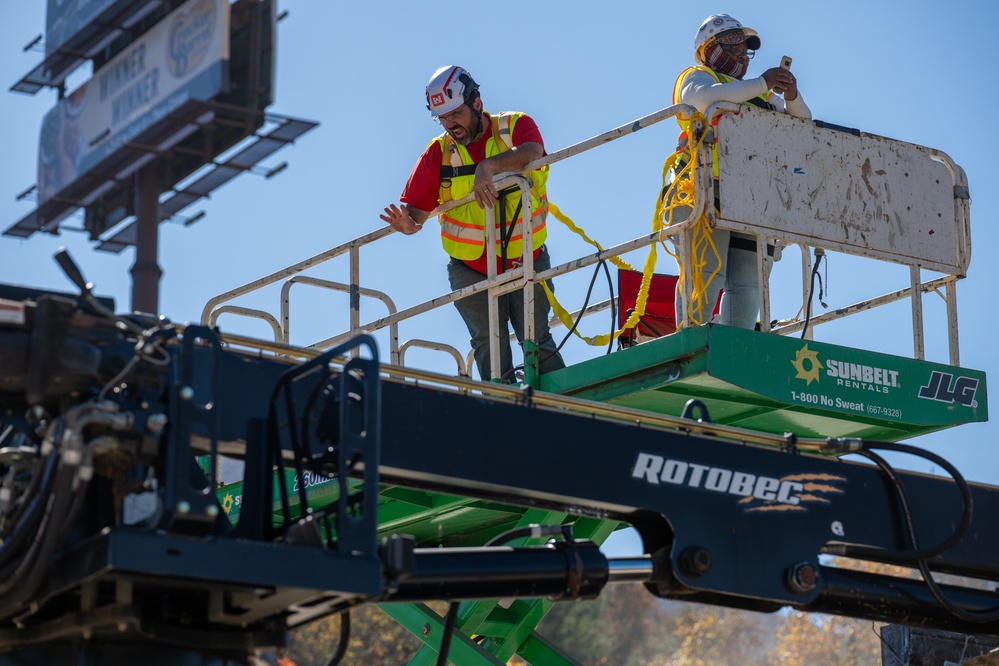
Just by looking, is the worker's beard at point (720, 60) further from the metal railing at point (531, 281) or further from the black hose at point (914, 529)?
the black hose at point (914, 529)

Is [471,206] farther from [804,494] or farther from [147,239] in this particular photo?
[147,239]

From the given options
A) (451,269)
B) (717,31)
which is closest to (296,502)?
(451,269)

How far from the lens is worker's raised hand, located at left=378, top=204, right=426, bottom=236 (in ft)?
33.1

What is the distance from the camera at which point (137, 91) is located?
5619 centimetres

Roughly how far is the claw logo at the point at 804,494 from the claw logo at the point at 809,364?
5.48ft

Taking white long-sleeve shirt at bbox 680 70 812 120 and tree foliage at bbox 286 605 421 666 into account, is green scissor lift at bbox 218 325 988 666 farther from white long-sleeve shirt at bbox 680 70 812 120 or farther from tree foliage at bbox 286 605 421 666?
tree foliage at bbox 286 605 421 666

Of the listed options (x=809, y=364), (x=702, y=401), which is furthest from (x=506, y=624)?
(x=809, y=364)

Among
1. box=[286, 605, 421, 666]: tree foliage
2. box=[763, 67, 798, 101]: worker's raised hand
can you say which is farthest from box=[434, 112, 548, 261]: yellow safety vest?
box=[286, 605, 421, 666]: tree foliage

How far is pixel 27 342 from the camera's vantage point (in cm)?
543

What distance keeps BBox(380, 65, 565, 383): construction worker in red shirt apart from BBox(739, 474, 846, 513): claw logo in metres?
2.60

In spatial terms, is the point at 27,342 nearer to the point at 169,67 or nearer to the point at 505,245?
the point at 505,245

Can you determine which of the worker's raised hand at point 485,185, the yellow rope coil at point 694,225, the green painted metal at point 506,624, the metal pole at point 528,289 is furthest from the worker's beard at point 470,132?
the green painted metal at point 506,624

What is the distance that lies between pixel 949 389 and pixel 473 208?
9.13 ft

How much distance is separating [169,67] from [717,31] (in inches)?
1852
